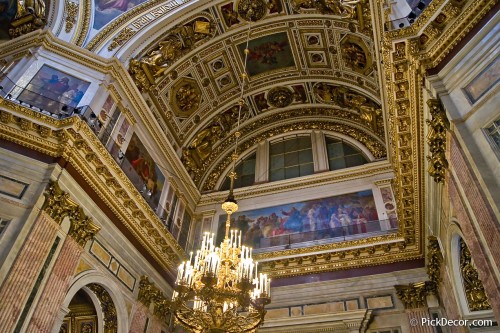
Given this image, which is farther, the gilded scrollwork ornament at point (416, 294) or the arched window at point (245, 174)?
the arched window at point (245, 174)

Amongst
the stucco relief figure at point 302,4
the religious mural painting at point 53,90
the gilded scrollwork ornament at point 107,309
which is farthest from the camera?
the stucco relief figure at point 302,4

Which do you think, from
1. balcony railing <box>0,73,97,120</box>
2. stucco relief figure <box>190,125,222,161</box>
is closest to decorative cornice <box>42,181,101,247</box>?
balcony railing <box>0,73,97,120</box>

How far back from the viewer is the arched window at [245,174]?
510 inches

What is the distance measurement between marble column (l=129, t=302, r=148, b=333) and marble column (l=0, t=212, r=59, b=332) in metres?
2.75

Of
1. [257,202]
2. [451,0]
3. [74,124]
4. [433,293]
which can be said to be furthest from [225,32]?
[433,293]

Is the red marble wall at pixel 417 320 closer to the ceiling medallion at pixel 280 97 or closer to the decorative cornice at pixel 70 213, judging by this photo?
the decorative cornice at pixel 70 213

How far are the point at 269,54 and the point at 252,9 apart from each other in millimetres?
1521

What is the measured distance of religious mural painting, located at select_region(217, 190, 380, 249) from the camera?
10.6 metres

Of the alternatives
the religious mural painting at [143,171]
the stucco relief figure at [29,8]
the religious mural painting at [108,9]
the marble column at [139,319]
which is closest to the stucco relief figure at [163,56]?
the religious mural painting at [108,9]

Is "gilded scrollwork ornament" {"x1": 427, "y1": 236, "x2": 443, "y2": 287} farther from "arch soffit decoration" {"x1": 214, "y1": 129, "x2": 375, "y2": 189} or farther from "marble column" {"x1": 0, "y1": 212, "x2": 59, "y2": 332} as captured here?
"marble column" {"x1": 0, "y1": 212, "x2": 59, "y2": 332}

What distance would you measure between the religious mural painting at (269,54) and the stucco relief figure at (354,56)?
165cm

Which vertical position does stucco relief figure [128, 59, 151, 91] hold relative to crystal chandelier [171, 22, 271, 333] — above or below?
above

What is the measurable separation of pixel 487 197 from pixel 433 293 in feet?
16.7

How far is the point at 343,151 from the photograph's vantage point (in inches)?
499
